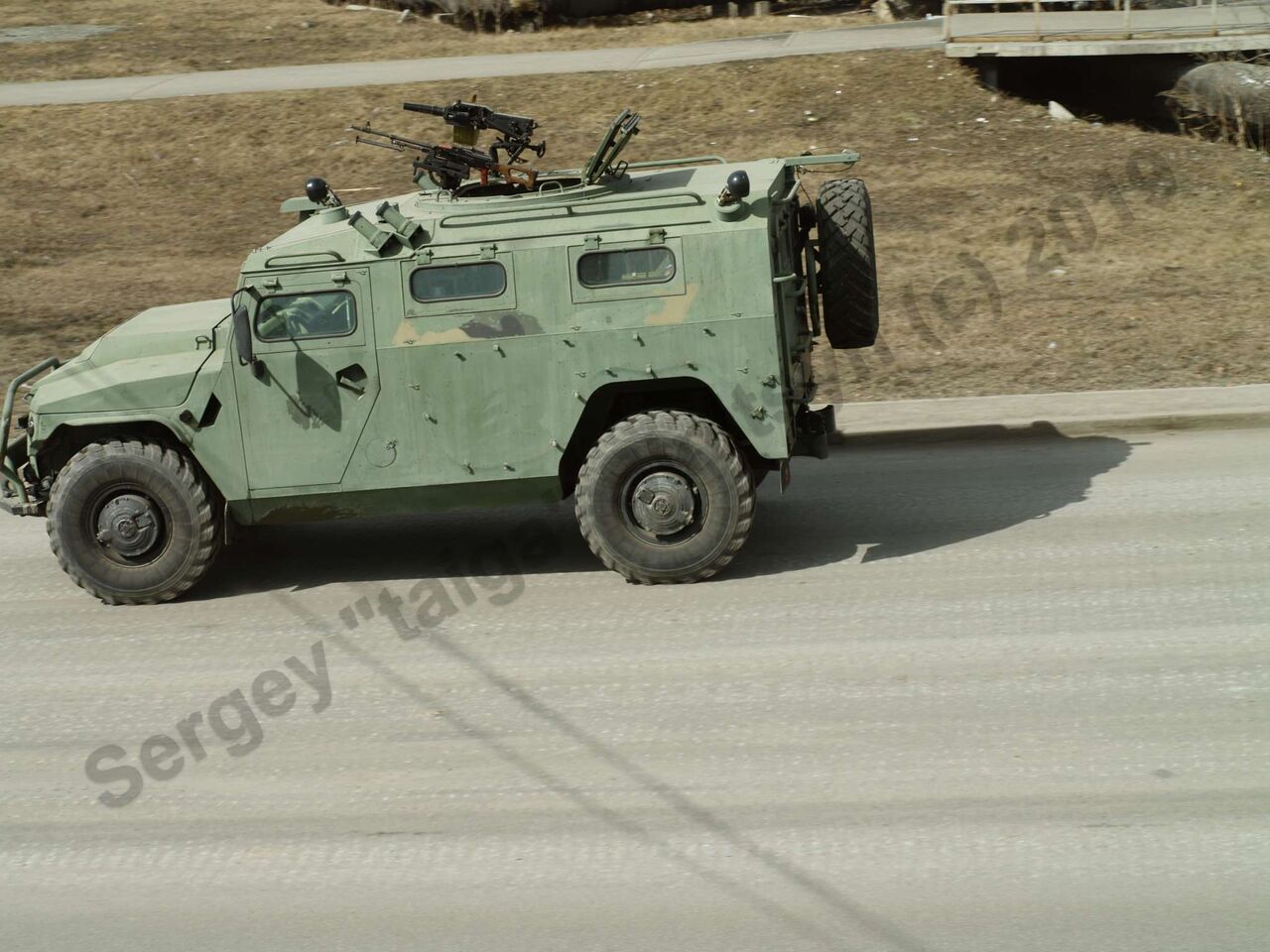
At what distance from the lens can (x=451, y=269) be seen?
8.25 meters

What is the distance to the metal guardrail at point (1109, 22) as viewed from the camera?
19094 mm

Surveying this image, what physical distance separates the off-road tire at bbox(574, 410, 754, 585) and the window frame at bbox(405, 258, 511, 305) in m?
1.00

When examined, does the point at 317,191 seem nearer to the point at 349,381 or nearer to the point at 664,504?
the point at 349,381

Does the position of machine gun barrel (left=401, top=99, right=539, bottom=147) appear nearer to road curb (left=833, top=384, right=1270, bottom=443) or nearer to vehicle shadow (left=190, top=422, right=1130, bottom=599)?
vehicle shadow (left=190, top=422, right=1130, bottom=599)

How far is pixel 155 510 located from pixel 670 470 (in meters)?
2.98

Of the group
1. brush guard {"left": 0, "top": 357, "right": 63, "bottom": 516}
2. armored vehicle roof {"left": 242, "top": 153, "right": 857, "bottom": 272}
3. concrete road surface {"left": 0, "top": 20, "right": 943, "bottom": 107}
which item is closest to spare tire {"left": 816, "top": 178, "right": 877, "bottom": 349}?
armored vehicle roof {"left": 242, "top": 153, "right": 857, "bottom": 272}

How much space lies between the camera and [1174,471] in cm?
1009

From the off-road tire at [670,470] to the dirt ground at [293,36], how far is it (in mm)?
16595

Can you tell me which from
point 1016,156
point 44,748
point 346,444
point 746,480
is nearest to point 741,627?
point 746,480

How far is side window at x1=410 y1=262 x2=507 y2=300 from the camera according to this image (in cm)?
824

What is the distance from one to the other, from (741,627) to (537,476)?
1473mm

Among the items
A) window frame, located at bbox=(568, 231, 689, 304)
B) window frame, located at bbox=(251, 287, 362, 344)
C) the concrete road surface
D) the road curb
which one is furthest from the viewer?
the concrete road surface

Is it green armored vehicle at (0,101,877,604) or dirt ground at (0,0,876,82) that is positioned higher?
dirt ground at (0,0,876,82)

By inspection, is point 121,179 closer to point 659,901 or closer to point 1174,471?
point 1174,471
